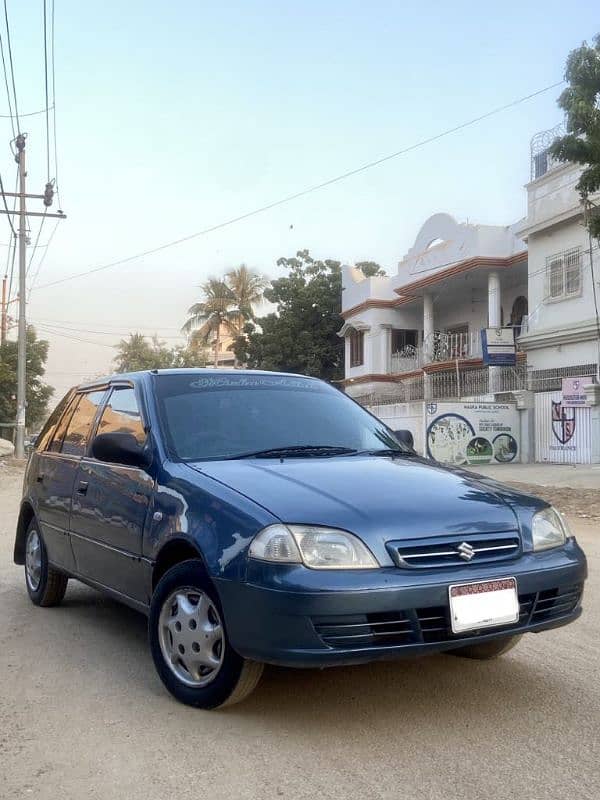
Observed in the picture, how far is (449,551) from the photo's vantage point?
11.3 feet

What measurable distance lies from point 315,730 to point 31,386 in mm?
53805

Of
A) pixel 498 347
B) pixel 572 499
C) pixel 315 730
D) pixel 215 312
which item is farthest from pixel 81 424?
pixel 215 312

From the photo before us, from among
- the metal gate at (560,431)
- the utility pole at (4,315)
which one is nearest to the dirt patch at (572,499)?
the metal gate at (560,431)

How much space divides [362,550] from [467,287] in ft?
98.0

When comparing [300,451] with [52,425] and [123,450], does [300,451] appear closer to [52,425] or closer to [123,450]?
[123,450]

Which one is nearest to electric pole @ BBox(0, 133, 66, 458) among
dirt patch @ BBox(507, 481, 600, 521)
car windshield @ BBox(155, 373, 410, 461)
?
dirt patch @ BBox(507, 481, 600, 521)

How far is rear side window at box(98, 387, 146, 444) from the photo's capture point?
184 inches

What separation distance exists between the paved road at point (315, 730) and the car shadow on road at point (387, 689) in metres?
0.01

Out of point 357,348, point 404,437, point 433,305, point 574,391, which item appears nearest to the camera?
point 404,437

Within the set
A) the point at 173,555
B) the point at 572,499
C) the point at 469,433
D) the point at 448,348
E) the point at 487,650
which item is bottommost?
the point at 487,650

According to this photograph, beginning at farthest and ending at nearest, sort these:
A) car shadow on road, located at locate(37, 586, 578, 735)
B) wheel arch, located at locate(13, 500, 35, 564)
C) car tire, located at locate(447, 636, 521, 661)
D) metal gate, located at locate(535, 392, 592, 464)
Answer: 1. metal gate, located at locate(535, 392, 592, 464)
2. wheel arch, located at locate(13, 500, 35, 564)
3. car tire, located at locate(447, 636, 521, 661)
4. car shadow on road, located at locate(37, 586, 578, 735)

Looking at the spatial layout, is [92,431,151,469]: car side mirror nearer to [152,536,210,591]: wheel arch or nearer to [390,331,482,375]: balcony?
[152,536,210,591]: wheel arch

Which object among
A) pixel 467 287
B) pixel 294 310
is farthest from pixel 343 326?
pixel 467 287

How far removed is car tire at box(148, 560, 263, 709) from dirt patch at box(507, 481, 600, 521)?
853 cm
